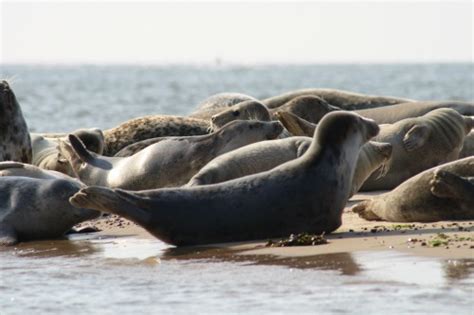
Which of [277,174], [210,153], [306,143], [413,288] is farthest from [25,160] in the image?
[413,288]

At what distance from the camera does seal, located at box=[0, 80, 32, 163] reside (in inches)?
439

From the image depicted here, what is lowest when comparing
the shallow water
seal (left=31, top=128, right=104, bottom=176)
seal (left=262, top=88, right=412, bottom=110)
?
seal (left=262, top=88, right=412, bottom=110)

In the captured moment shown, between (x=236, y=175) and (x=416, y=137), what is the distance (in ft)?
7.28

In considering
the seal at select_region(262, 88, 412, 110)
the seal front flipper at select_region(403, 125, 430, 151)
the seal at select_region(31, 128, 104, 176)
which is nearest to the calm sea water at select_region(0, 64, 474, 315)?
the seal front flipper at select_region(403, 125, 430, 151)

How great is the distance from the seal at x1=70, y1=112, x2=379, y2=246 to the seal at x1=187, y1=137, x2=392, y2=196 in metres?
1.09

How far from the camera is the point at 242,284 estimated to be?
5.98 metres

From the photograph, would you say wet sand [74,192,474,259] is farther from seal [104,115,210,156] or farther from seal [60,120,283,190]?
seal [104,115,210,156]

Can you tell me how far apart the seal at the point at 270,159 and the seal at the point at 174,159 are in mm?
681

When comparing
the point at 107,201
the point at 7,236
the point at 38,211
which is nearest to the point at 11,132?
the point at 38,211

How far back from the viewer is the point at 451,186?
766cm

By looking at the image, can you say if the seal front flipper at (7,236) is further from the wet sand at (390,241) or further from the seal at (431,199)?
the seal at (431,199)

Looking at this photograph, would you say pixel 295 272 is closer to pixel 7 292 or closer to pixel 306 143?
pixel 7 292

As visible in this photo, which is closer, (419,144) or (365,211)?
(365,211)

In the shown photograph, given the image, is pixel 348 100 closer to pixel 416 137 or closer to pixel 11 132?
pixel 416 137
